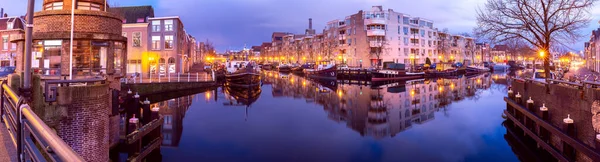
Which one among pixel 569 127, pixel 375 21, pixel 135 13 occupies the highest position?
pixel 375 21

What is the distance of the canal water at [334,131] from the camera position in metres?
14.3

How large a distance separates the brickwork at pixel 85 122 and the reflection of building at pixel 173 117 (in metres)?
5.45

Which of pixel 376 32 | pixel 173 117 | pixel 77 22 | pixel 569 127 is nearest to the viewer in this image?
pixel 569 127

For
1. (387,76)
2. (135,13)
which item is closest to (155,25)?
(135,13)

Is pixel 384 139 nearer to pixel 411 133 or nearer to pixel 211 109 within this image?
pixel 411 133

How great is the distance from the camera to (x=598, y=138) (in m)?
9.34

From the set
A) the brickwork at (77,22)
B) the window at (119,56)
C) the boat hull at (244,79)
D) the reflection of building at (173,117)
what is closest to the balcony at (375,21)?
the boat hull at (244,79)

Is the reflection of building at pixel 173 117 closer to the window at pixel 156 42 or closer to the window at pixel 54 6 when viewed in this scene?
the window at pixel 54 6

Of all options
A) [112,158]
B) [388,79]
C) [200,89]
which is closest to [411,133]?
[112,158]

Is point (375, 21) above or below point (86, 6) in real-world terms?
above

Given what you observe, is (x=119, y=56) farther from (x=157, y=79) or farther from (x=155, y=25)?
(x=155, y=25)

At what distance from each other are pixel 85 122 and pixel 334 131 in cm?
1193

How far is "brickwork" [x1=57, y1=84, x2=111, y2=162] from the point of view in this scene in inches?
372

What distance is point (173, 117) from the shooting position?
73.7 feet
